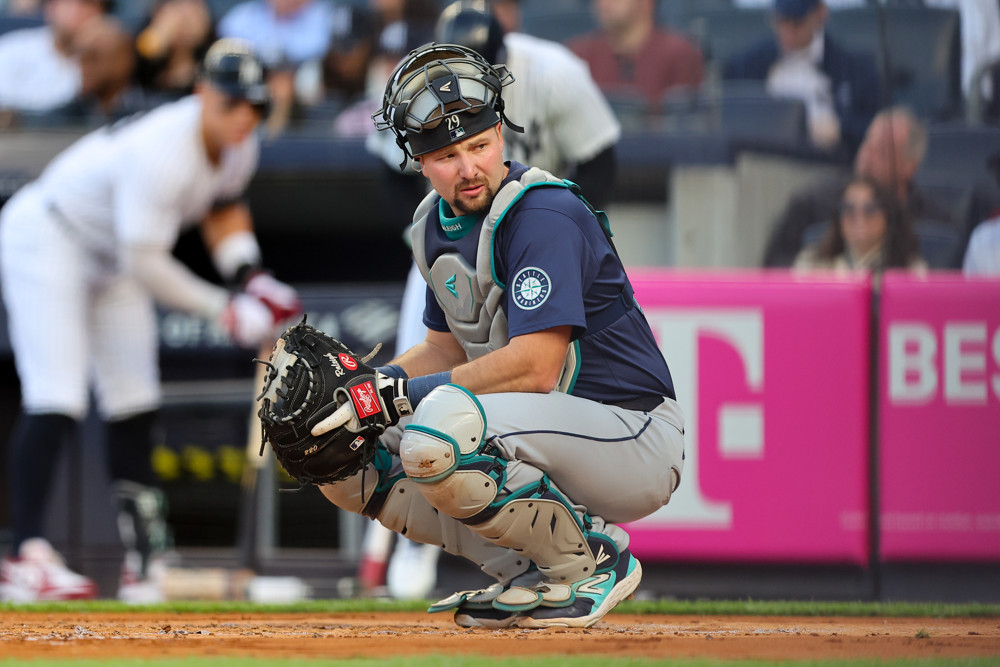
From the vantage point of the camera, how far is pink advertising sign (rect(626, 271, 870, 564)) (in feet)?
14.7

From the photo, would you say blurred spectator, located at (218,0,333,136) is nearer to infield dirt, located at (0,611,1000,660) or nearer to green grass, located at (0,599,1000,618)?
green grass, located at (0,599,1000,618)

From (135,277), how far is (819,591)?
2.89 meters

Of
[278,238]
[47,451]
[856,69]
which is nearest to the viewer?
[47,451]

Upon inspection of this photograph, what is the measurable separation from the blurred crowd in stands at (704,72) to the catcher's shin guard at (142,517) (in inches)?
72.0

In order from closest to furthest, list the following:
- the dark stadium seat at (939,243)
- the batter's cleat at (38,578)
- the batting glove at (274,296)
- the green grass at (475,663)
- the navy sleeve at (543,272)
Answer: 1. the green grass at (475,663)
2. the navy sleeve at (543,272)
3. the batter's cleat at (38,578)
4. the dark stadium seat at (939,243)
5. the batting glove at (274,296)

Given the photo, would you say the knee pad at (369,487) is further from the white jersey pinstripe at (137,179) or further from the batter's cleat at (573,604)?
the white jersey pinstripe at (137,179)

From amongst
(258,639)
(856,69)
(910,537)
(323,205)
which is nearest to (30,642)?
(258,639)

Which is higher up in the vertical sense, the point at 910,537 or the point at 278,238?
the point at 278,238

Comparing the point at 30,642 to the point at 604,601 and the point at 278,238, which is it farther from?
the point at 278,238

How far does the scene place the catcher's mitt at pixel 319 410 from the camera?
2.67m

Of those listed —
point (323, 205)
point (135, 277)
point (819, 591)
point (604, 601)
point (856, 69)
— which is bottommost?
point (819, 591)

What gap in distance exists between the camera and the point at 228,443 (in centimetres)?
539

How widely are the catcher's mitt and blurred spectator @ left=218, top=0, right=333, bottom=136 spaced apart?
363 cm

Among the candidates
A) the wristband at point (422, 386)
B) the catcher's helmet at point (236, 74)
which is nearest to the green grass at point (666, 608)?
the wristband at point (422, 386)
